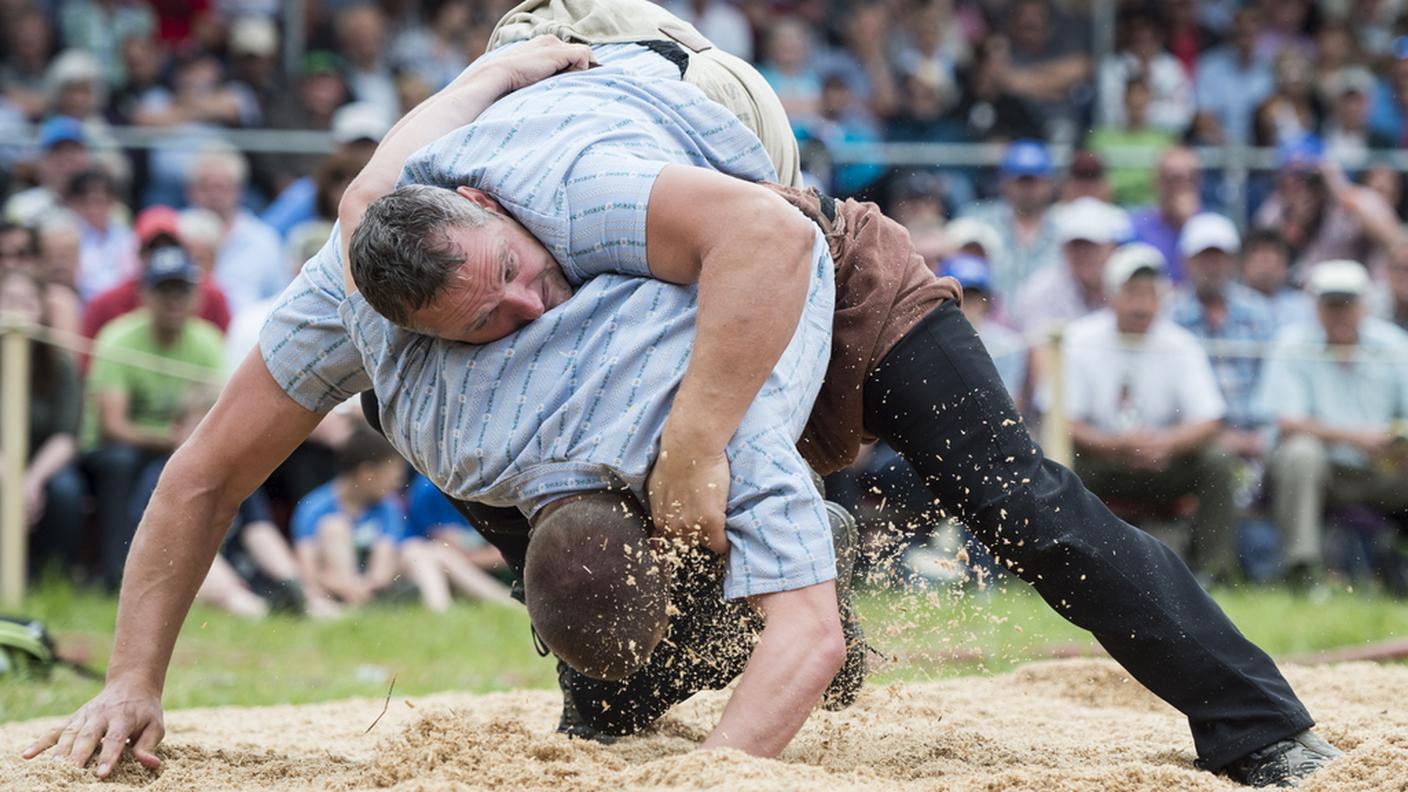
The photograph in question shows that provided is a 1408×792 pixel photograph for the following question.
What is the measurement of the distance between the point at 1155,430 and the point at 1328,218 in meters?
3.11

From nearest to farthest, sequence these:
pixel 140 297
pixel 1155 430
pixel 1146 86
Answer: pixel 1155 430, pixel 140 297, pixel 1146 86

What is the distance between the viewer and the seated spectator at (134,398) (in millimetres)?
6539

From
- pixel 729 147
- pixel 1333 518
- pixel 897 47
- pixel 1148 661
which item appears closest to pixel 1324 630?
pixel 1333 518

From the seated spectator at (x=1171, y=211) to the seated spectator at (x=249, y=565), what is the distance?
4534mm

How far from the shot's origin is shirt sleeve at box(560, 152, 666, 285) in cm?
285

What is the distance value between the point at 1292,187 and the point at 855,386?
640 centimetres

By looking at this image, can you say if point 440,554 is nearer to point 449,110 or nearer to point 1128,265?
point 1128,265

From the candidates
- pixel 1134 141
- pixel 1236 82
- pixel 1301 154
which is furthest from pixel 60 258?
pixel 1236 82

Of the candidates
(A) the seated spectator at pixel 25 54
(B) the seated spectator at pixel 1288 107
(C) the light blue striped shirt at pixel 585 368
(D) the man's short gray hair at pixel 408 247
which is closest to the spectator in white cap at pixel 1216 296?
(B) the seated spectator at pixel 1288 107

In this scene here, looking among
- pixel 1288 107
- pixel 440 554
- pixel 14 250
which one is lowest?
pixel 440 554

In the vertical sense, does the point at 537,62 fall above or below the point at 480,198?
above

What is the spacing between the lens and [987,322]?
Answer: 7.51 metres

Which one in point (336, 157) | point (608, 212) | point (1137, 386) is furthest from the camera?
point (336, 157)

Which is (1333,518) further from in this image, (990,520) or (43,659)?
(43,659)
